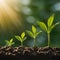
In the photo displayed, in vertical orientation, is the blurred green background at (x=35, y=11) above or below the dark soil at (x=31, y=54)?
above

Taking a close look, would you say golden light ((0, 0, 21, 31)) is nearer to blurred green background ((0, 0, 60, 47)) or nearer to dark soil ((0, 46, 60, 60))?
blurred green background ((0, 0, 60, 47))

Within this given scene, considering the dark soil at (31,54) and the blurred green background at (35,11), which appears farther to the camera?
the blurred green background at (35,11)

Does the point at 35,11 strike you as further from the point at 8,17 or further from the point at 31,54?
the point at 31,54

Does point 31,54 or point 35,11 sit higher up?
point 35,11

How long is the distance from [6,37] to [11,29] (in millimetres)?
82

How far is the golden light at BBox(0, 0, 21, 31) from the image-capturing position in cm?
116

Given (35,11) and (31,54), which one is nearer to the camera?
(31,54)

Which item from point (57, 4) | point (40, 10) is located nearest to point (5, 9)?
point (40, 10)

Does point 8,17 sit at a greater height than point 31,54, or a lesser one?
greater

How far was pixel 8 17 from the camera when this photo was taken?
1205mm

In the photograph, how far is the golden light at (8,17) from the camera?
3.81 ft

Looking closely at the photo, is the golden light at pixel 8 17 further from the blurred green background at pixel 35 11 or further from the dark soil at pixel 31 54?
the dark soil at pixel 31 54

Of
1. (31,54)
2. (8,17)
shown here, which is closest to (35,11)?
(8,17)

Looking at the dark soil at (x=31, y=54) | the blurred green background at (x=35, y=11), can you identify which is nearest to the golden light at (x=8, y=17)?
the blurred green background at (x=35, y=11)
